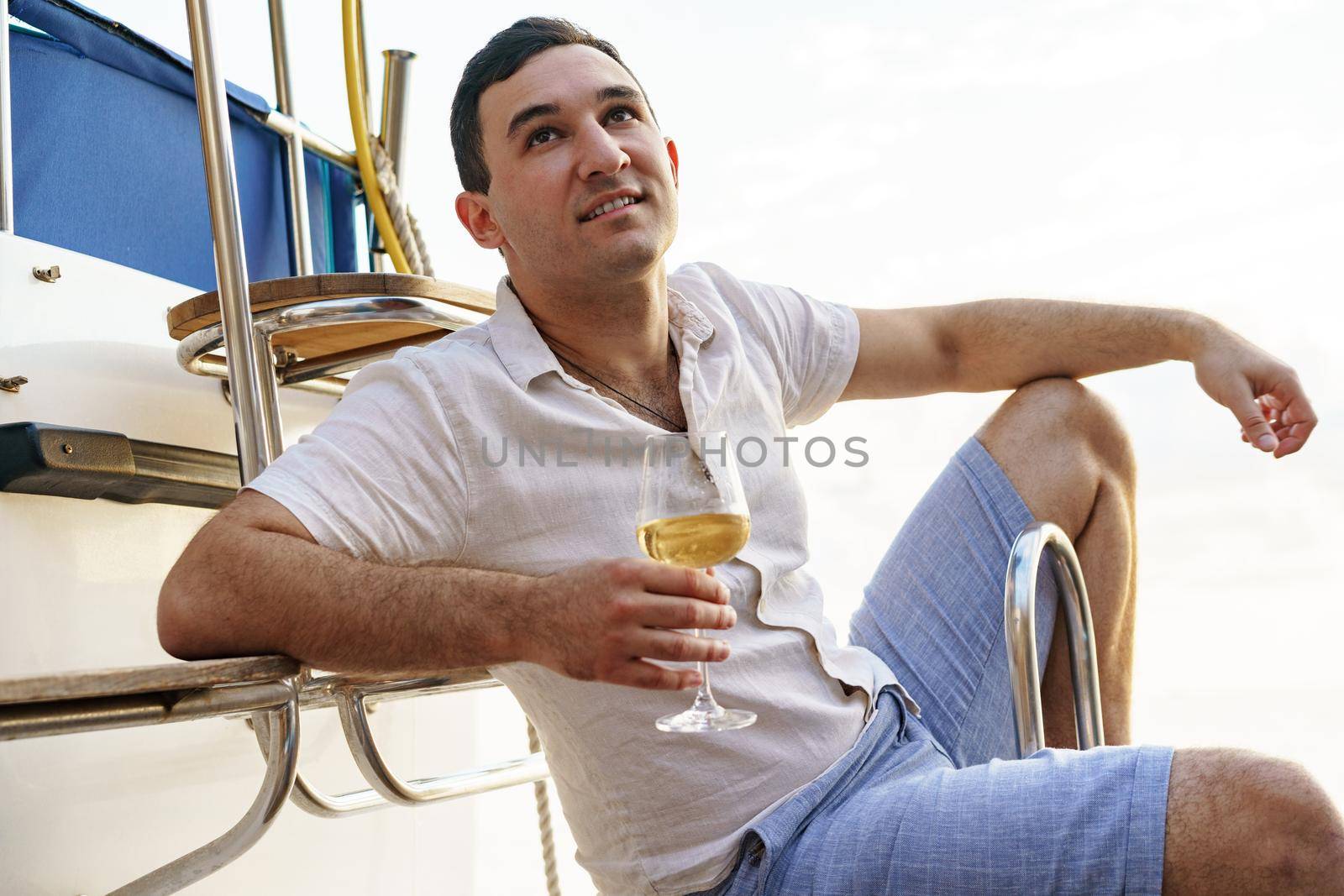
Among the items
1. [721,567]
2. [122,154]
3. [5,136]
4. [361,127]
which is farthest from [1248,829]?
[361,127]

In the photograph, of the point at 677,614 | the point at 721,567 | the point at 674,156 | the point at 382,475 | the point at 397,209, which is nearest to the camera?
the point at 677,614

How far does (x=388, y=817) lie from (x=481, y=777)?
0.37 metres

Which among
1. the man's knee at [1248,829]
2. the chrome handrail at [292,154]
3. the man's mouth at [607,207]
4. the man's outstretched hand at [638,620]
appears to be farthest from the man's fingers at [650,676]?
the chrome handrail at [292,154]

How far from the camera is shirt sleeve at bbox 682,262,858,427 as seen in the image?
132cm

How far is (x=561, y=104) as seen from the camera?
1.26 m

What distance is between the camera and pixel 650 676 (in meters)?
0.69

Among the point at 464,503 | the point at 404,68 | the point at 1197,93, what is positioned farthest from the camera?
the point at 1197,93

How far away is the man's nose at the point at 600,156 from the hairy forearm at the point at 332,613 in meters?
0.55

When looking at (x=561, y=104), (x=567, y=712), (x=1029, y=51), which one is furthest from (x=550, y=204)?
(x=1029, y=51)

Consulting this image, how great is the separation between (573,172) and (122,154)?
2.29 ft

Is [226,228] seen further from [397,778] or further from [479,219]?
[397,778]

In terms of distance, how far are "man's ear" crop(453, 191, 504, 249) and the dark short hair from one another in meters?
0.01

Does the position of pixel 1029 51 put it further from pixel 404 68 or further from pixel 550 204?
pixel 550 204

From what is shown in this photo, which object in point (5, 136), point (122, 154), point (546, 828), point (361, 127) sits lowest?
point (546, 828)
